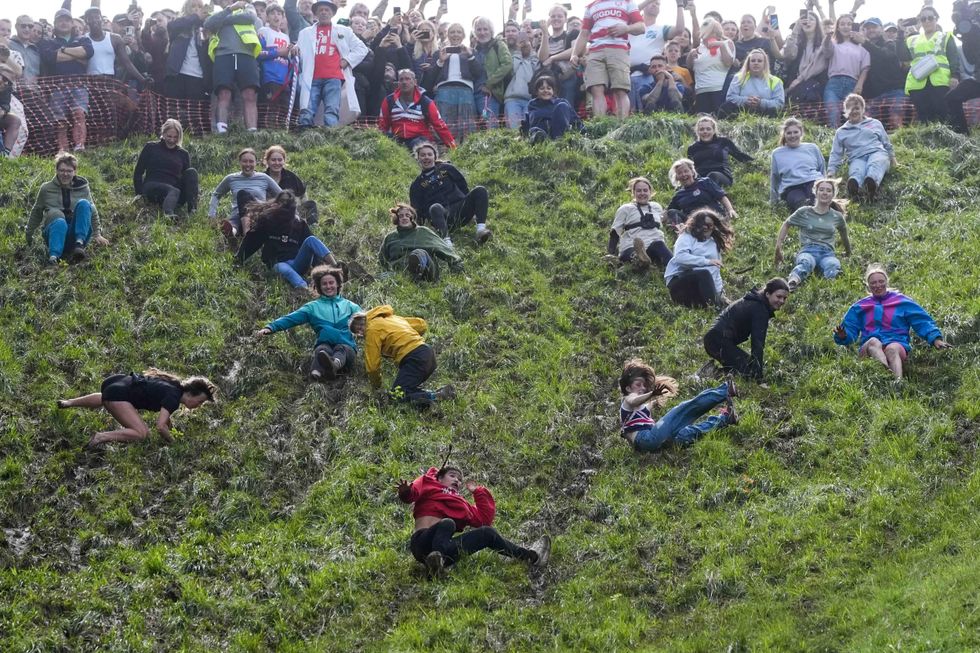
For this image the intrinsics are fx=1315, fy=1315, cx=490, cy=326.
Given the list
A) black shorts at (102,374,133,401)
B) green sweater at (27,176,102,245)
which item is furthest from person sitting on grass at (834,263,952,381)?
green sweater at (27,176,102,245)

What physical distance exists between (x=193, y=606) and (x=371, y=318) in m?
4.28

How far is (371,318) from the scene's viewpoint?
1445 centimetres

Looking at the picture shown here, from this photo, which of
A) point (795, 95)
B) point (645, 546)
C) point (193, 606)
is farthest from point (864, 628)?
point (795, 95)

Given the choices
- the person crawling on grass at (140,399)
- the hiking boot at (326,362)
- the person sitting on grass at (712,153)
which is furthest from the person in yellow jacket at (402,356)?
the person sitting on grass at (712,153)

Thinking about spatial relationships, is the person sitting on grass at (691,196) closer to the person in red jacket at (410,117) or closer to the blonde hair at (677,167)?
the blonde hair at (677,167)

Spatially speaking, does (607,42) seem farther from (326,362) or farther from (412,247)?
(326,362)

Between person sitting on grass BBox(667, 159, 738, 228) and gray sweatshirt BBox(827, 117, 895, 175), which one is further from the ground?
gray sweatshirt BBox(827, 117, 895, 175)

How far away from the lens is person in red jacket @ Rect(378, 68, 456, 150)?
21.9 m

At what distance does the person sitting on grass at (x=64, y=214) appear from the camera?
16.8m

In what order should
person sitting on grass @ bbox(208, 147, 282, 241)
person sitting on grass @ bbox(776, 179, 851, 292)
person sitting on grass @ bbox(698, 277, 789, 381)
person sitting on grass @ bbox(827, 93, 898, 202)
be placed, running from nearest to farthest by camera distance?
person sitting on grass @ bbox(698, 277, 789, 381) → person sitting on grass @ bbox(776, 179, 851, 292) → person sitting on grass @ bbox(208, 147, 282, 241) → person sitting on grass @ bbox(827, 93, 898, 202)

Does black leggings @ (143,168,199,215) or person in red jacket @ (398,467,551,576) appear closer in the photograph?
person in red jacket @ (398,467,551,576)

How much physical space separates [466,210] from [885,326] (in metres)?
6.61

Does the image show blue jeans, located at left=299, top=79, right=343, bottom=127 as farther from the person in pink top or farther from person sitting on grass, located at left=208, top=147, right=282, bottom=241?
person sitting on grass, located at left=208, top=147, right=282, bottom=241

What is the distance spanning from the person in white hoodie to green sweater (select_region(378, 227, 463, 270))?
5756 mm
